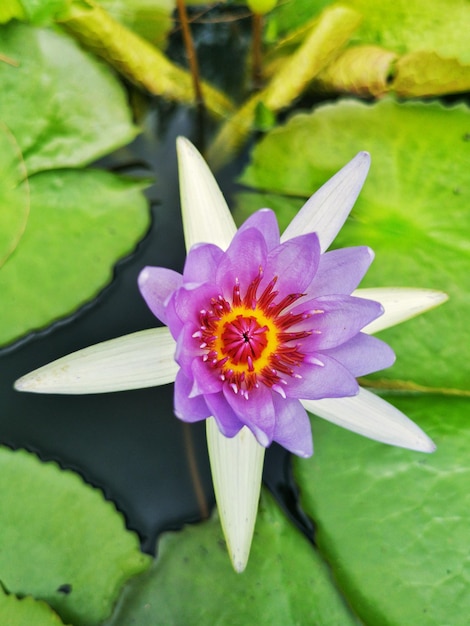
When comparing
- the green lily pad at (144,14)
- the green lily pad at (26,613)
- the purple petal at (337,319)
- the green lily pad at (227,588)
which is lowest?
Result: the green lily pad at (227,588)

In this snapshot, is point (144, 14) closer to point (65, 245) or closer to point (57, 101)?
point (57, 101)

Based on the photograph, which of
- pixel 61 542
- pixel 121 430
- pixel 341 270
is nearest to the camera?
pixel 341 270

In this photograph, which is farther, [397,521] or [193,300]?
[397,521]

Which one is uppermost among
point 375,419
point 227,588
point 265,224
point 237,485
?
point 265,224

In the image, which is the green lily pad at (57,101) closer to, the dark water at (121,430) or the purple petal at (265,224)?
the dark water at (121,430)

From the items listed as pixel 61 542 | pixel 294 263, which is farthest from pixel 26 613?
pixel 294 263

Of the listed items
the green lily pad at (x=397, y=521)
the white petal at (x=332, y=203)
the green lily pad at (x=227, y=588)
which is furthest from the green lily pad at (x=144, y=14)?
the green lily pad at (x=227, y=588)

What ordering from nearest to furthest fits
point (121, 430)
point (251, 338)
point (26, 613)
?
point (251, 338)
point (26, 613)
point (121, 430)
